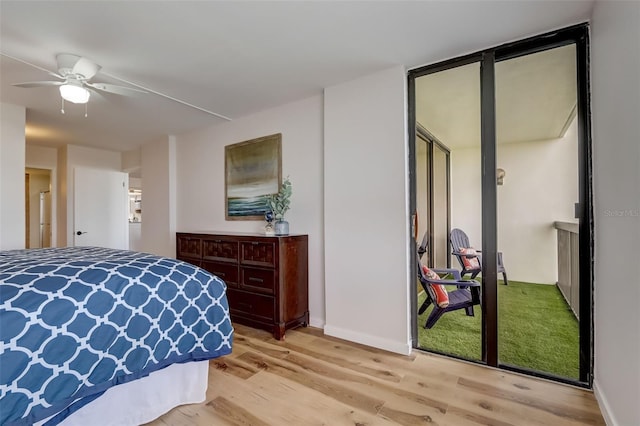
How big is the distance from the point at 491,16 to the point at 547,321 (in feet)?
8.55

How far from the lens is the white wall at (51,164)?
486 cm

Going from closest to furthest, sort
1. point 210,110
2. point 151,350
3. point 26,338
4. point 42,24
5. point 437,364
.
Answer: point 26,338, point 151,350, point 42,24, point 437,364, point 210,110

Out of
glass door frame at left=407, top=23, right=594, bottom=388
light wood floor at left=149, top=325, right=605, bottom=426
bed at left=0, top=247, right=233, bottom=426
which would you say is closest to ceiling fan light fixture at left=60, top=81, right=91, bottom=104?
bed at left=0, top=247, right=233, bottom=426

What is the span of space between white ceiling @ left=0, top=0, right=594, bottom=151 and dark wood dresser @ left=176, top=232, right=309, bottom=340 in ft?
4.86

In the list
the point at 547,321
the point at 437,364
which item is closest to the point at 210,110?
the point at 437,364

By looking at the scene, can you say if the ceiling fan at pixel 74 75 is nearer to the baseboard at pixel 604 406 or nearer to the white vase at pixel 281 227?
the white vase at pixel 281 227

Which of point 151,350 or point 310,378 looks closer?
point 151,350

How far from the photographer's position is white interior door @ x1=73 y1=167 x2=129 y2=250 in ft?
15.8

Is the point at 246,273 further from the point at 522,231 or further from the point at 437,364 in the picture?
the point at 522,231

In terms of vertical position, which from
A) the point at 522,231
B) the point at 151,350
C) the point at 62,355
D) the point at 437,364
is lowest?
the point at 437,364

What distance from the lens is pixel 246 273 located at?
2979mm

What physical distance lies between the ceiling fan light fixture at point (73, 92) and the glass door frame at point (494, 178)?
8.35ft

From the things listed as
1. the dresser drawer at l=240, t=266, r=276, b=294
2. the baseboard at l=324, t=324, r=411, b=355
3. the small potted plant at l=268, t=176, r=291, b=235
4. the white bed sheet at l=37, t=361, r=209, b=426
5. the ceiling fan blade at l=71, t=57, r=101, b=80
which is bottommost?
the baseboard at l=324, t=324, r=411, b=355

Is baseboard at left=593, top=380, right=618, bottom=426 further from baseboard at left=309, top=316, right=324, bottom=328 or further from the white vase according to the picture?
the white vase
